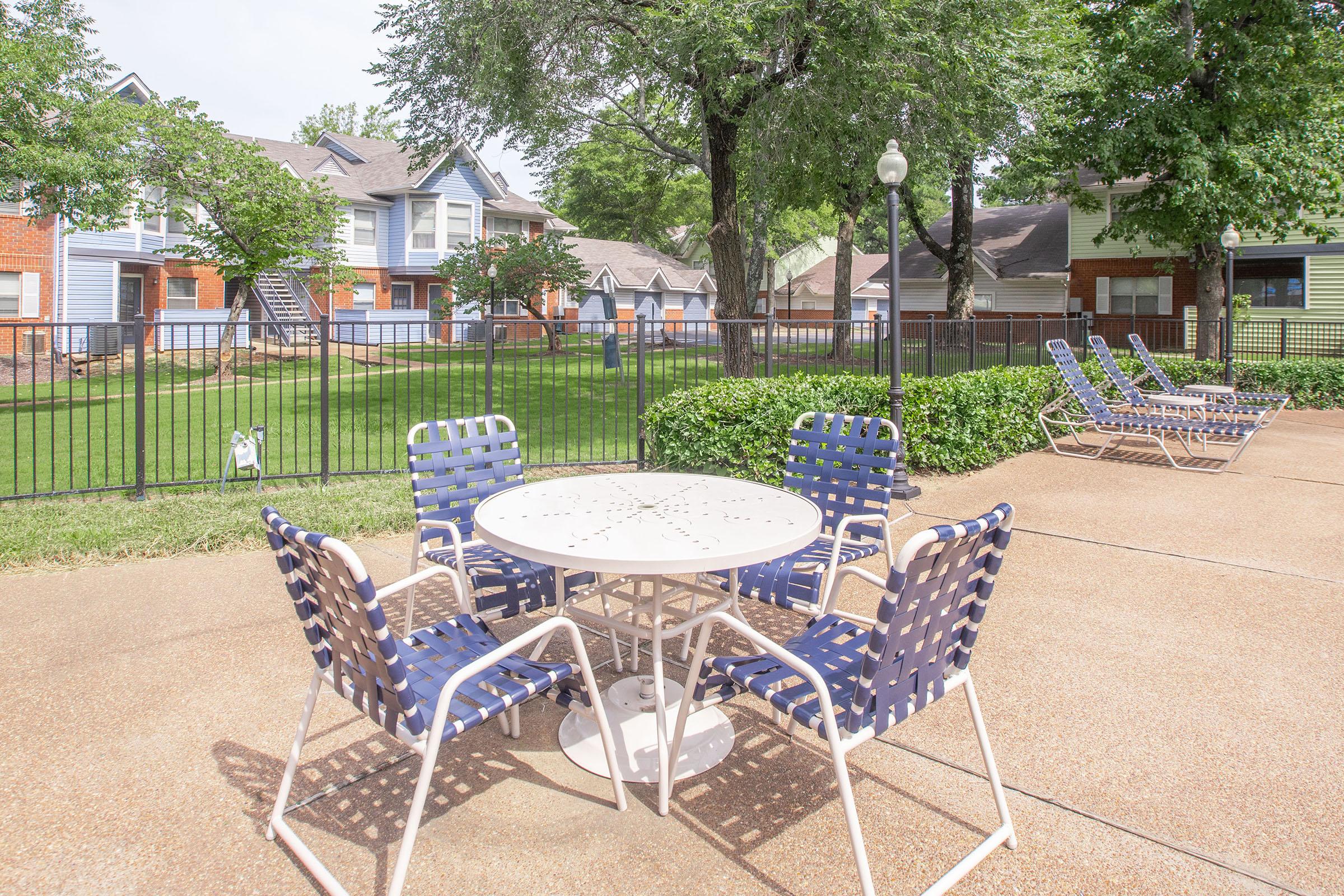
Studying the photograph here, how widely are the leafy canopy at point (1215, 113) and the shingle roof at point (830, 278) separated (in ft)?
98.6

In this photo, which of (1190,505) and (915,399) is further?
(915,399)

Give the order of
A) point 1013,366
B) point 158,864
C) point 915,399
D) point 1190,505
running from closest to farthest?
point 158,864, point 1190,505, point 915,399, point 1013,366

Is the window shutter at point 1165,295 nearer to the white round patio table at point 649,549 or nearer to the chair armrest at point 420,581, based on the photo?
the white round patio table at point 649,549

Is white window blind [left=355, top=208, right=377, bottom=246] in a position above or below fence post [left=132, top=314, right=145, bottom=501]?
above

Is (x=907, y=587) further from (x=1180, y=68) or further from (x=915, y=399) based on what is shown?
(x=1180, y=68)

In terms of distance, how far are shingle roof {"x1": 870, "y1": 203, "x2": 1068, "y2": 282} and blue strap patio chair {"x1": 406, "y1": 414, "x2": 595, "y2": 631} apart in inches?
1081

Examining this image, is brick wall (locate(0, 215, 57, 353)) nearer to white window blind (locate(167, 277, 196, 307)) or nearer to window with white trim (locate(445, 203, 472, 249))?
white window blind (locate(167, 277, 196, 307))

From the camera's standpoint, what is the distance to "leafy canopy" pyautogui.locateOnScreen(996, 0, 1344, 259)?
17.7 m

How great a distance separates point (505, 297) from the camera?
26375 millimetres

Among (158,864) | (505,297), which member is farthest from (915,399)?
(505,297)

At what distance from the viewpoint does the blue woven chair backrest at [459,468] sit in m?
4.46

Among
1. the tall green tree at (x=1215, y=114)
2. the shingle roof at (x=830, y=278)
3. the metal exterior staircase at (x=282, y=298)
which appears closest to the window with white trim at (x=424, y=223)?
the metal exterior staircase at (x=282, y=298)

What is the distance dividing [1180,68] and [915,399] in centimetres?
1379

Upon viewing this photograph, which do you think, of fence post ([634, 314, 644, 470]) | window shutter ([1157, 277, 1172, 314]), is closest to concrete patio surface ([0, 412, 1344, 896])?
fence post ([634, 314, 644, 470])
